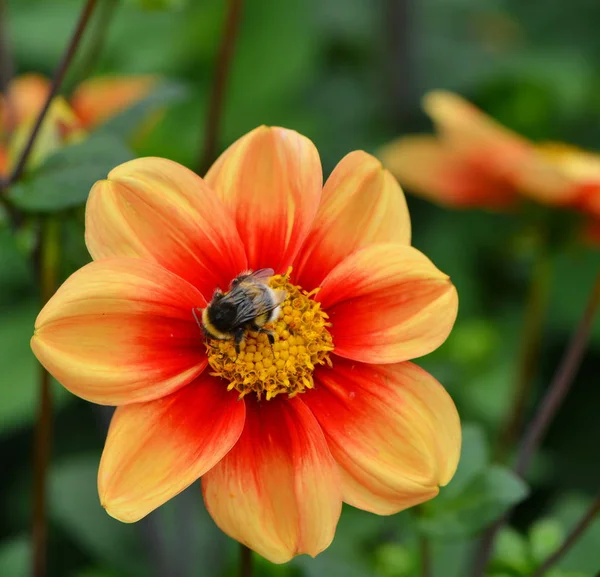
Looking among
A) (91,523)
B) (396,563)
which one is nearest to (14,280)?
(91,523)

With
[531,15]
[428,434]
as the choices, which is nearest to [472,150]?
[428,434]

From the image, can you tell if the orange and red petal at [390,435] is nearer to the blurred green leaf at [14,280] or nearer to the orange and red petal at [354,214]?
the orange and red petal at [354,214]

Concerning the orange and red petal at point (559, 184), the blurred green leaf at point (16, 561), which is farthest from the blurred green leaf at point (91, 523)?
the orange and red petal at point (559, 184)

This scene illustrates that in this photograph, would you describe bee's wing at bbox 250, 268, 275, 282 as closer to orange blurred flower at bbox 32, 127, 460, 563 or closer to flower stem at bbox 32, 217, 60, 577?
orange blurred flower at bbox 32, 127, 460, 563

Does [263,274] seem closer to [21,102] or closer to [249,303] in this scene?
[249,303]

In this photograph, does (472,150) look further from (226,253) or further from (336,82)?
(336,82)

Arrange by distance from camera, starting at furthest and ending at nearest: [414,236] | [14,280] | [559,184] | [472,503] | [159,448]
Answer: [414,236]
[14,280]
[559,184]
[472,503]
[159,448]
